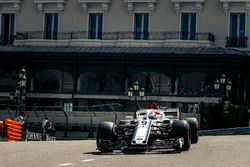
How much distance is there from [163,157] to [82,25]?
121 ft

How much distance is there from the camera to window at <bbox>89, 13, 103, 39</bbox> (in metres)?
51.2

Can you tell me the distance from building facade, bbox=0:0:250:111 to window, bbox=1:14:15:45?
0.09m

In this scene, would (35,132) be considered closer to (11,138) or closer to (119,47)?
(11,138)

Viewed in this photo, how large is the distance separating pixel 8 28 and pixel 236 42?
63.9ft

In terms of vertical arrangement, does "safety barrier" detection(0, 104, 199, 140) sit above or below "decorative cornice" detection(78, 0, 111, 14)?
below

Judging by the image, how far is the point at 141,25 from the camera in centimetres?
5084

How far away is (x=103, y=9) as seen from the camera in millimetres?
51938

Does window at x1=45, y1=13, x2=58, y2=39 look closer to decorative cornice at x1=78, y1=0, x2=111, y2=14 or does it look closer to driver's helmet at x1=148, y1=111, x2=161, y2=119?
decorative cornice at x1=78, y1=0, x2=111, y2=14

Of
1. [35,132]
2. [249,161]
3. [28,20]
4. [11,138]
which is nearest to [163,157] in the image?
[249,161]

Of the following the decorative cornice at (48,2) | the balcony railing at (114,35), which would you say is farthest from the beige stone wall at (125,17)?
the balcony railing at (114,35)

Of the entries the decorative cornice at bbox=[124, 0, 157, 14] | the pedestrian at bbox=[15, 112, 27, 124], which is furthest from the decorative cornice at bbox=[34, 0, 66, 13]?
the pedestrian at bbox=[15, 112, 27, 124]

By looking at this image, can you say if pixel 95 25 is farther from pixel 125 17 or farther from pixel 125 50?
pixel 125 50

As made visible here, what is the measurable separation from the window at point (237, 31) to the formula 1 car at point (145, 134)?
3014cm

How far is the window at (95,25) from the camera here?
51.2 m
